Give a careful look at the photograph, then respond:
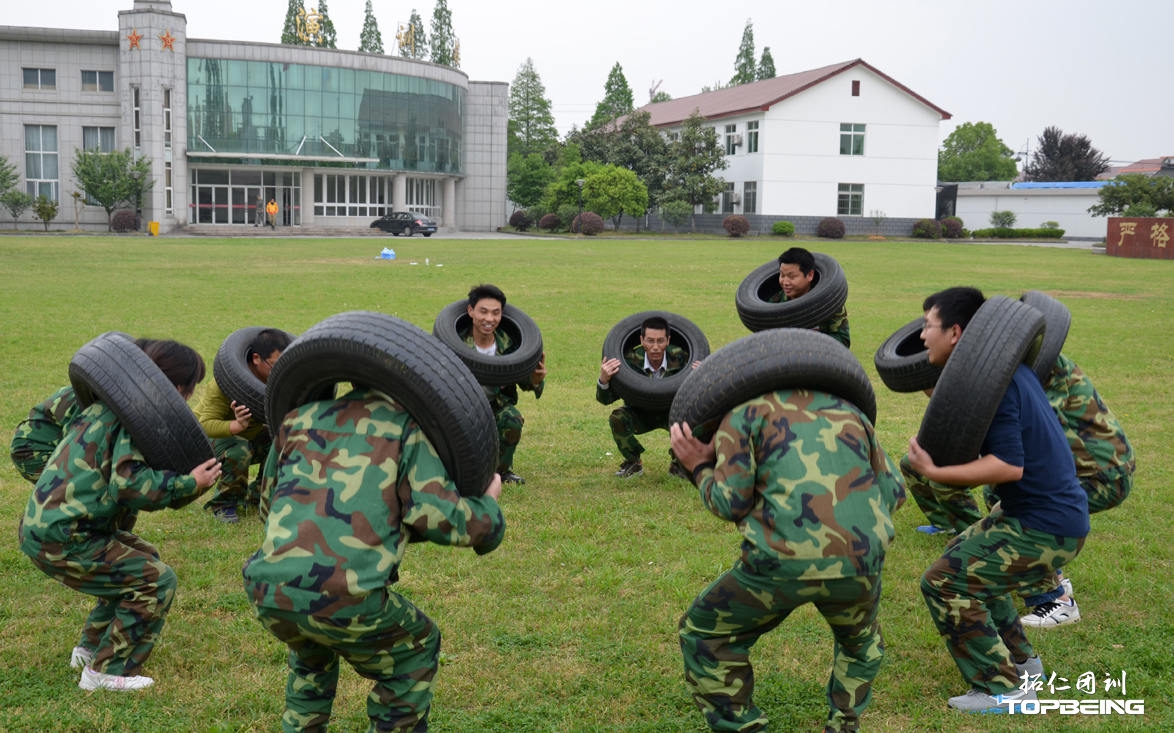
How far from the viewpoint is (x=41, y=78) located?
64.1m

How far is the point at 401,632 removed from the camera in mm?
3879

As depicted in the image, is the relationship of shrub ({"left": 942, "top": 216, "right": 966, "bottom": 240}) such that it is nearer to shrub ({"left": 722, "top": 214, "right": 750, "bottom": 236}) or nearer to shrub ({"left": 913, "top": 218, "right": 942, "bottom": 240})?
shrub ({"left": 913, "top": 218, "right": 942, "bottom": 240})

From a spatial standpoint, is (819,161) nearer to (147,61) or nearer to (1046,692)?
(147,61)

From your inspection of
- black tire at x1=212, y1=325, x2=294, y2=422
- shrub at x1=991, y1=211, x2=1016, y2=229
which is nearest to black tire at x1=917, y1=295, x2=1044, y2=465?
black tire at x1=212, y1=325, x2=294, y2=422

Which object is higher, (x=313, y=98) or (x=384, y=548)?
(x=313, y=98)

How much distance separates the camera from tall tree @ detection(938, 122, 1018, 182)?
130 meters

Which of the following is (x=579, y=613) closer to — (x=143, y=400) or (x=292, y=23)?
(x=143, y=400)

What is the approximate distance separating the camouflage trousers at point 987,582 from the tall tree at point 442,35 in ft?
363

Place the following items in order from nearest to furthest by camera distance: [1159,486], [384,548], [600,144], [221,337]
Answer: [384,548] → [1159,486] → [221,337] → [600,144]

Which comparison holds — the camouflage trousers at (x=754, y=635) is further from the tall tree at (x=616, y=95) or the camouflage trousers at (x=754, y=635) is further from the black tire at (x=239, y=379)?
the tall tree at (x=616, y=95)

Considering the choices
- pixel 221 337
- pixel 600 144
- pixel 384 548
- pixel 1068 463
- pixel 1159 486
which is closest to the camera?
pixel 384 548

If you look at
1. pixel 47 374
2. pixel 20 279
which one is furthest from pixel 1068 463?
pixel 20 279

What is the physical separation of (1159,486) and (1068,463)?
17.6 feet

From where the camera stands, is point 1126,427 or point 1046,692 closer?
point 1046,692
